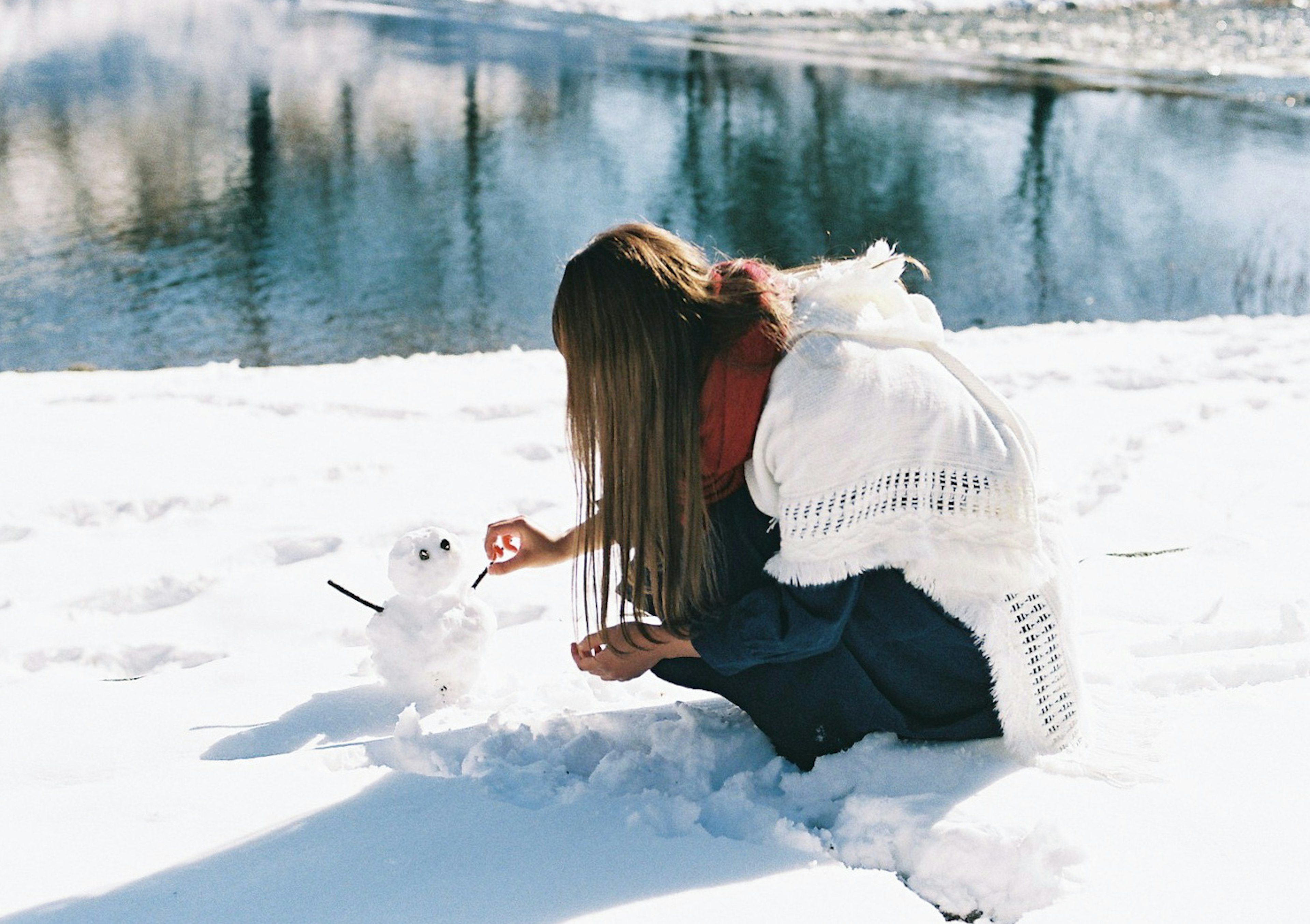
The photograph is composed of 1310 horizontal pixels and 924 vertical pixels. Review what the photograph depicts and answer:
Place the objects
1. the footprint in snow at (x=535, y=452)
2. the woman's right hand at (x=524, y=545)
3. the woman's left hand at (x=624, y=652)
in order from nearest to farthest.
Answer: the woman's left hand at (x=624, y=652) < the woman's right hand at (x=524, y=545) < the footprint in snow at (x=535, y=452)

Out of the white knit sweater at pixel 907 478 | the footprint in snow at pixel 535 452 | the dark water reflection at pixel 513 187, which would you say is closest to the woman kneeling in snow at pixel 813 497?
the white knit sweater at pixel 907 478

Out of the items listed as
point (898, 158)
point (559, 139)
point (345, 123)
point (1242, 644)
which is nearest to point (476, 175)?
point (559, 139)

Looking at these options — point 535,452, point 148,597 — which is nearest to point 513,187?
point 535,452

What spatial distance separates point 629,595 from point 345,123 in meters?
9.94

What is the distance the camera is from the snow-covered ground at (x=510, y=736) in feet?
5.28

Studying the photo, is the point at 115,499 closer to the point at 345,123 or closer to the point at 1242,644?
the point at 1242,644

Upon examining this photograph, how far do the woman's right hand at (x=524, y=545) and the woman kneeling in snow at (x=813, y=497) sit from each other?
191 mm

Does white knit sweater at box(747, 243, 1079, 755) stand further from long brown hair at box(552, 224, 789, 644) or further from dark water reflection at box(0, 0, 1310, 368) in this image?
dark water reflection at box(0, 0, 1310, 368)

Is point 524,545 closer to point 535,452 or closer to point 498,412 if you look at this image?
point 535,452

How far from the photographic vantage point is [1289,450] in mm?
3633

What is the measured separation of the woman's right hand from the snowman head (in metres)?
0.17

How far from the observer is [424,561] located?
88.1 inches

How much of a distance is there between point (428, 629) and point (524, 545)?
0.27 m

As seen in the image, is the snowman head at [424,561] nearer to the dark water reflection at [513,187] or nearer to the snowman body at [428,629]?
the snowman body at [428,629]
